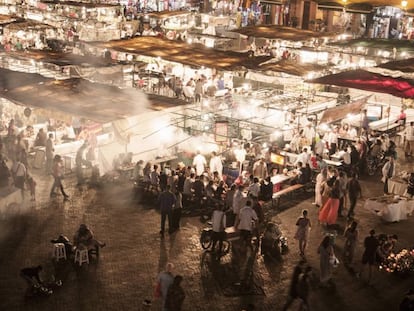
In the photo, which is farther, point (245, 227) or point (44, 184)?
point (44, 184)

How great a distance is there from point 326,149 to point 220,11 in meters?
28.1

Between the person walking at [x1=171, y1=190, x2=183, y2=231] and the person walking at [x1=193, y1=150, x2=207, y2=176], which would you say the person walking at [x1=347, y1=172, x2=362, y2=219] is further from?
the person walking at [x1=171, y1=190, x2=183, y2=231]

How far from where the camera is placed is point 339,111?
19250mm

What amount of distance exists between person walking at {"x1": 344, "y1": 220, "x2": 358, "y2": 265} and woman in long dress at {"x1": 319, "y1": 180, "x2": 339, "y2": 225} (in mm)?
2384

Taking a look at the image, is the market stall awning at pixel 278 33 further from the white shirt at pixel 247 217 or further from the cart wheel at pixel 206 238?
the cart wheel at pixel 206 238

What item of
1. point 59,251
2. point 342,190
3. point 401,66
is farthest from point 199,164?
point 401,66

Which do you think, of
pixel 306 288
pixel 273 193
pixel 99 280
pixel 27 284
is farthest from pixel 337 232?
pixel 27 284

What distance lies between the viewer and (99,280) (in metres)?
13.3

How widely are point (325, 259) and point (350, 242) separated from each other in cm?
122

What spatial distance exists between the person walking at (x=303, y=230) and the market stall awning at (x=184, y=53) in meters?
9.90

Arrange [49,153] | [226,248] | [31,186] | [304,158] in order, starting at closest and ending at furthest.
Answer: [226,248] → [31,186] → [304,158] → [49,153]

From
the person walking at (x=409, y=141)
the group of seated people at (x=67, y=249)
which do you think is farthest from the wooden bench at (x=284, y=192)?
the person walking at (x=409, y=141)

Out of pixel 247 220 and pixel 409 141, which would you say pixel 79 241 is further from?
pixel 409 141

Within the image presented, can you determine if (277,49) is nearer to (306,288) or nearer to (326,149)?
(326,149)
